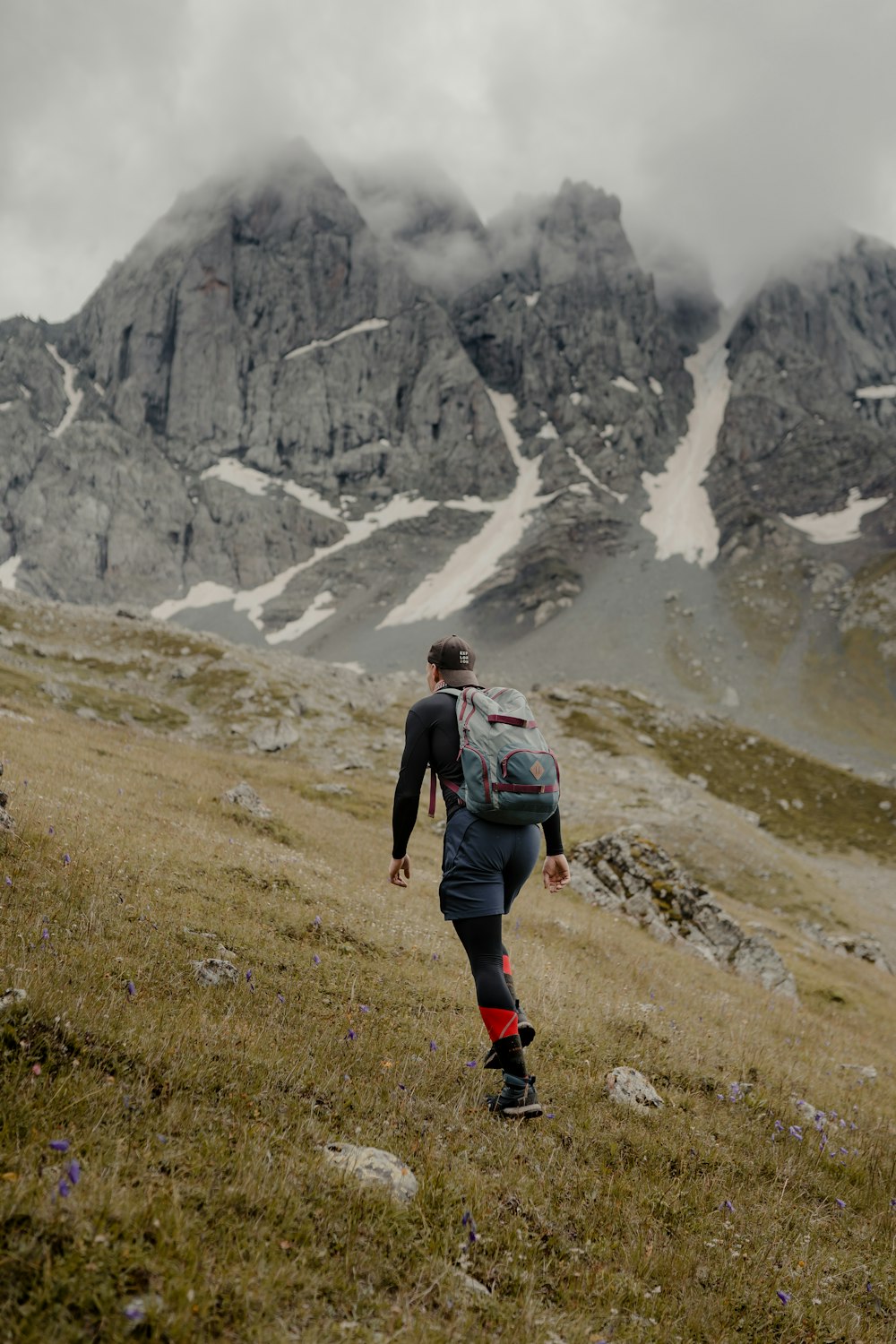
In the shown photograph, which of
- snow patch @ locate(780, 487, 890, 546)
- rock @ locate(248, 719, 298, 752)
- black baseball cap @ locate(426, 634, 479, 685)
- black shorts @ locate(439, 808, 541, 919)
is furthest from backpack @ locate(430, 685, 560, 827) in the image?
snow patch @ locate(780, 487, 890, 546)

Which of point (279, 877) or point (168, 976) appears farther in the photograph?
point (279, 877)

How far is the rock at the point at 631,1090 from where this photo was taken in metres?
6.55

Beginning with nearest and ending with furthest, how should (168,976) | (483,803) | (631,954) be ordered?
1. (483,803)
2. (168,976)
3. (631,954)

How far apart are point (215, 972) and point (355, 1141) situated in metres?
2.60

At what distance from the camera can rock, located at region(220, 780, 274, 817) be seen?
17.0 m

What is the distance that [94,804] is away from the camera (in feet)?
40.3

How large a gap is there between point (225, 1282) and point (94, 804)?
10.8 metres

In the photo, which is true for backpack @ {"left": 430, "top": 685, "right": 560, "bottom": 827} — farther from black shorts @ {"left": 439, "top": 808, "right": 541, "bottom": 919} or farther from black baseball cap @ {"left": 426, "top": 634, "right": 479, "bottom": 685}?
black baseball cap @ {"left": 426, "top": 634, "right": 479, "bottom": 685}

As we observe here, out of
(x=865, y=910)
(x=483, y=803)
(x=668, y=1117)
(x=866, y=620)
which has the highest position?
(x=866, y=620)

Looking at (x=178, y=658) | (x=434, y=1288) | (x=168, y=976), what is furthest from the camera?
(x=178, y=658)

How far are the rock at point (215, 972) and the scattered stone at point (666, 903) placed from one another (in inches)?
598

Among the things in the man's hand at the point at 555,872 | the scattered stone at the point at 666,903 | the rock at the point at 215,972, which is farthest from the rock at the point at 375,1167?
the scattered stone at the point at 666,903

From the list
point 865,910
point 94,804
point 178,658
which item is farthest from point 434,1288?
point 178,658

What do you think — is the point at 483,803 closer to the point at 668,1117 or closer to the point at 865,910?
the point at 668,1117
